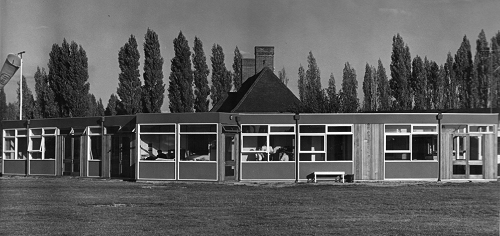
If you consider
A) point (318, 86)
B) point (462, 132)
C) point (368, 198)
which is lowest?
point (368, 198)

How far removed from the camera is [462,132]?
28.4 m

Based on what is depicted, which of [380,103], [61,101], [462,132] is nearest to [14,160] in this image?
[61,101]

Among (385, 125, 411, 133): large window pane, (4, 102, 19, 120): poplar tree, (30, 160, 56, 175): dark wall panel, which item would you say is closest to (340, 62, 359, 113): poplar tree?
(385, 125, 411, 133): large window pane

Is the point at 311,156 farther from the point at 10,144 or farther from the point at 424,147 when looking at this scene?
the point at 10,144

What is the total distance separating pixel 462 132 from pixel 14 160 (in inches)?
773

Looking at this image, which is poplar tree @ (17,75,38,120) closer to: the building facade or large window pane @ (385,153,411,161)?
the building facade

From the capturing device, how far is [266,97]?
4403 cm

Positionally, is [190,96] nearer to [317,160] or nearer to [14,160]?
[14,160]

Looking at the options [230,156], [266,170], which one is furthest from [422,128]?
[230,156]

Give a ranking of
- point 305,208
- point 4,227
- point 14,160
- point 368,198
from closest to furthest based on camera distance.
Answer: point 4,227 → point 305,208 → point 368,198 → point 14,160

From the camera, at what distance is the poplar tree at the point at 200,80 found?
45.6m

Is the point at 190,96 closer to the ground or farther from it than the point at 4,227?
farther from it

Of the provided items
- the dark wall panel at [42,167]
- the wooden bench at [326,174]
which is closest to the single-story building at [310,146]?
the wooden bench at [326,174]

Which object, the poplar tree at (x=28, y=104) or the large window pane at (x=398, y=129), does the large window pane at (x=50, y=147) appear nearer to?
the poplar tree at (x=28, y=104)
